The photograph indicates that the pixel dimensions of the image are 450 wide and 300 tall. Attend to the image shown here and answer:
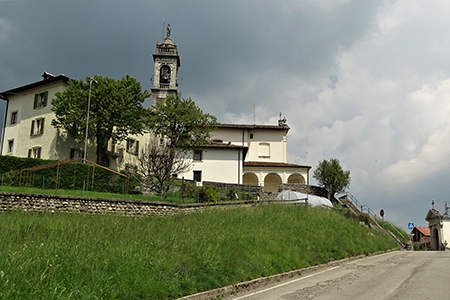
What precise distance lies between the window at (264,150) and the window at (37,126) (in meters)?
27.9

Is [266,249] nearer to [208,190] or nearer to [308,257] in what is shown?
[308,257]

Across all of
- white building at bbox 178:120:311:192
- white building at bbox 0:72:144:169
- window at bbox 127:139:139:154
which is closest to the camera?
white building at bbox 0:72:144:169

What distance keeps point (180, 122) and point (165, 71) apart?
22.3 m

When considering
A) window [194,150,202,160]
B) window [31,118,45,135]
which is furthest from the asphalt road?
window [31,118,45,135]

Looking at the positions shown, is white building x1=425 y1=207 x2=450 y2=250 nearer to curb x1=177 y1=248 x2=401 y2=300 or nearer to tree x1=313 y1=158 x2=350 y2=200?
tree x1=313 y1=158 x2=350 y2=200

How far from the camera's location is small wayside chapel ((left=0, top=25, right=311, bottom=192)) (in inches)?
1592

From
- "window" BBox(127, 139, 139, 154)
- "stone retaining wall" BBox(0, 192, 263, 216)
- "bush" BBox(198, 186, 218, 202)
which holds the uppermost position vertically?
"window" BBox(127, 139, 139, 154)

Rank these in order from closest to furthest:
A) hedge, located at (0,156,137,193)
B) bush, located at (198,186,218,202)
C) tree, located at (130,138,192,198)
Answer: hedge, located at (0,156,137,193)
bush, located at (198,186,218,202)
tree, located at (130,138,192,198)

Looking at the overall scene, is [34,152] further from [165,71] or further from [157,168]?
[165,71]

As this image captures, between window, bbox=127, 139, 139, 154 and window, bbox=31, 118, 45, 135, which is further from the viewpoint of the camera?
window, bbox=127, 139, 139, 154

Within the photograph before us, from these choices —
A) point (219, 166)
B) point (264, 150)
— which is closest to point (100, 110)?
point (219, 166)

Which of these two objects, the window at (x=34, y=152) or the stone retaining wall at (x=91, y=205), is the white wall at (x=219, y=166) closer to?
the window at (x=34, y=152)

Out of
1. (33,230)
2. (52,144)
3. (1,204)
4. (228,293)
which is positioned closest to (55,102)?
(52,144)

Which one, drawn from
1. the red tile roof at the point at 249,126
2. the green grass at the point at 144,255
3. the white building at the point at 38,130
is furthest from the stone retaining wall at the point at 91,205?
the red tile roof at the point at 249,126
